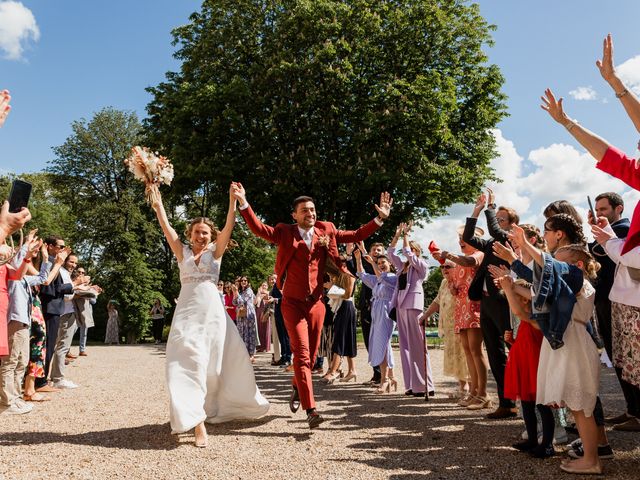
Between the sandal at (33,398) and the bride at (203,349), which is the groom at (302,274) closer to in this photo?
the bride at (203,349)

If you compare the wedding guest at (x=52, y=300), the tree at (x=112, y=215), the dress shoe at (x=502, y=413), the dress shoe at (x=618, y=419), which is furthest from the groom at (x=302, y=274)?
the tree at (x=112, y=215)

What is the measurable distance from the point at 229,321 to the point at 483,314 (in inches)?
117

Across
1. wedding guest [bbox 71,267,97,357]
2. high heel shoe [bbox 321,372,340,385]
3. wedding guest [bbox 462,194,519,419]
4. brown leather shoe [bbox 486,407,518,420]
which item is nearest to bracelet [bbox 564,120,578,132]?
wedding guest [bbox 462,194,519,419]

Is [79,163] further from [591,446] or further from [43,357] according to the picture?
[591,446]

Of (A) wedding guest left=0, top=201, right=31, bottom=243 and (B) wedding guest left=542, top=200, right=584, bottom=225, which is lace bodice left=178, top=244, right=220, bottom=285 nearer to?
(A) wedding guest left=0, top=201, right=31, bottom=243

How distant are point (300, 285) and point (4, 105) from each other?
3546 mm

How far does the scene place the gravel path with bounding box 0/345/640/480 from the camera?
4211 mm

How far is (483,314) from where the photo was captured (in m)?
6.30

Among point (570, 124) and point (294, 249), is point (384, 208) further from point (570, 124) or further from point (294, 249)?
point (570, 124)

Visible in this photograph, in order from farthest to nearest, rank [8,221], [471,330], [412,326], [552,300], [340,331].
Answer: [340,331] → [412,326] → [471,330] → [552,300] → [8,221]

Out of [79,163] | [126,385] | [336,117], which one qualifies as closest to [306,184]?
[336,117]

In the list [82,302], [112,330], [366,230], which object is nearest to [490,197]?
[366,230]

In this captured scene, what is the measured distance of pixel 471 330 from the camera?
7.04 m

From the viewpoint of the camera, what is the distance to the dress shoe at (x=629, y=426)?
550cm
